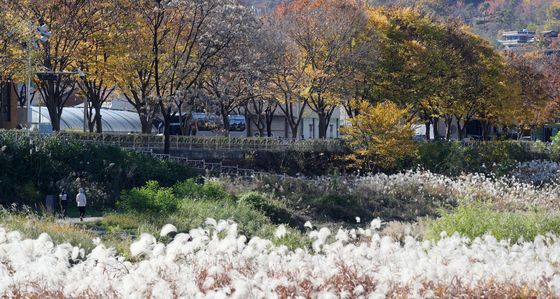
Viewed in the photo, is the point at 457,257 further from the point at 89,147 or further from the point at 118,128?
the point at 118,128

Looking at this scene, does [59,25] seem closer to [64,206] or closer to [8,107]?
[8,107]

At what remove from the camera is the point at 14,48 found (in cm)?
4231

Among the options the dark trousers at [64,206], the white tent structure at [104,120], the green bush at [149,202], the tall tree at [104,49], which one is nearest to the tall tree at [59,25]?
the tall tree at [104,49]

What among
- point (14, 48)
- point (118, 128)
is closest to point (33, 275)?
point (14, 48)

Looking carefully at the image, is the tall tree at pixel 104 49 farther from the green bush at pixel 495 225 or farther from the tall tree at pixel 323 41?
the green bush at pixel 495 225

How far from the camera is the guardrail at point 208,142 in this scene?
4481 centimetres

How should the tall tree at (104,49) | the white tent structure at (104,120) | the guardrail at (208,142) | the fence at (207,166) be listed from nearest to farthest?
the fence at (207,166) < the guardrail at (208,142) < the tall tree at (104,49) < the white tent structure at (104,120)

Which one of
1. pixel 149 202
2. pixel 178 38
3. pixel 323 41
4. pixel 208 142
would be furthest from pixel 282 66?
pixel 149 202

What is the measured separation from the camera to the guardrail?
44.8 metres

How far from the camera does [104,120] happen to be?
69.2 m

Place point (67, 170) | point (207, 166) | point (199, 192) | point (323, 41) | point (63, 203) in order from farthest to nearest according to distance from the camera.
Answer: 1. point (323, 41)
2. point (207, 166)
3. point (67, 170)
4. point (199, 192)
5. point (63, 203)

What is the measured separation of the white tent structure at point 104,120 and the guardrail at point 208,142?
1610cm

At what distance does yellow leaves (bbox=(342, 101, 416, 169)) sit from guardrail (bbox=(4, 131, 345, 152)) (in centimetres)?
257

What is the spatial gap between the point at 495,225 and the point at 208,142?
97.1 feet
